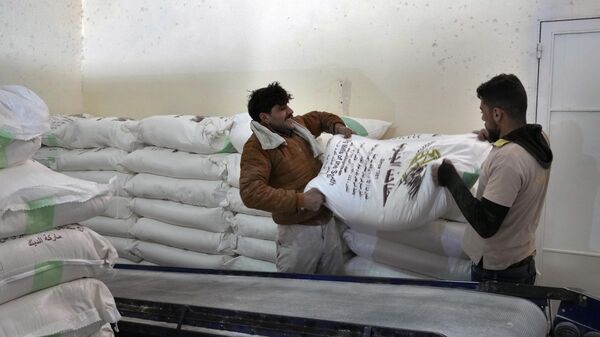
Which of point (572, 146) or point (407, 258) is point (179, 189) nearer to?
point (407, 258)

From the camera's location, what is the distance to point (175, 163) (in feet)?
10.3

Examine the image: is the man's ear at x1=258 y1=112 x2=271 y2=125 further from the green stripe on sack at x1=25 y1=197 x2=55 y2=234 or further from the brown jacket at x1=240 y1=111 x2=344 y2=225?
the green stripe on sack at x1=25 y1=197 x2=55 y2=234

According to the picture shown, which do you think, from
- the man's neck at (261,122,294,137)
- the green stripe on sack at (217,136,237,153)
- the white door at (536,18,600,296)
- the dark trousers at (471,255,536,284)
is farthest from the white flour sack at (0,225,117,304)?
the white door at (536,18,600,296)

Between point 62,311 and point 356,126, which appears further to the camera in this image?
point 356,126

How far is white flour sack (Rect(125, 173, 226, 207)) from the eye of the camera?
9.84ft

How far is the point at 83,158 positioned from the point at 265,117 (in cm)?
181

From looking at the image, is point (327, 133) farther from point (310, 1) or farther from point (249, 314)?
point (249, 314)

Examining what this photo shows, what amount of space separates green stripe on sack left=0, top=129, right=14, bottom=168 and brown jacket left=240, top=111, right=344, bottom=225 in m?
0.88

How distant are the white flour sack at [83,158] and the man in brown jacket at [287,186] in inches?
59.7

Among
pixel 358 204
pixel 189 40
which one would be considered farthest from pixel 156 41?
pixel 358 204

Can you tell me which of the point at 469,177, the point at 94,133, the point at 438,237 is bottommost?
the point at 438,237

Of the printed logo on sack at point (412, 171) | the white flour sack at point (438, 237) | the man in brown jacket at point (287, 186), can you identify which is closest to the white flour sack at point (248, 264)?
the man in brown jacket at point (287, 186)

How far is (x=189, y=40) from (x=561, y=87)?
2298mm

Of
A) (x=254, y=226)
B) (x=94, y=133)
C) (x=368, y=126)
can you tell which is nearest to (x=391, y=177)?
(x=368, y=126)
